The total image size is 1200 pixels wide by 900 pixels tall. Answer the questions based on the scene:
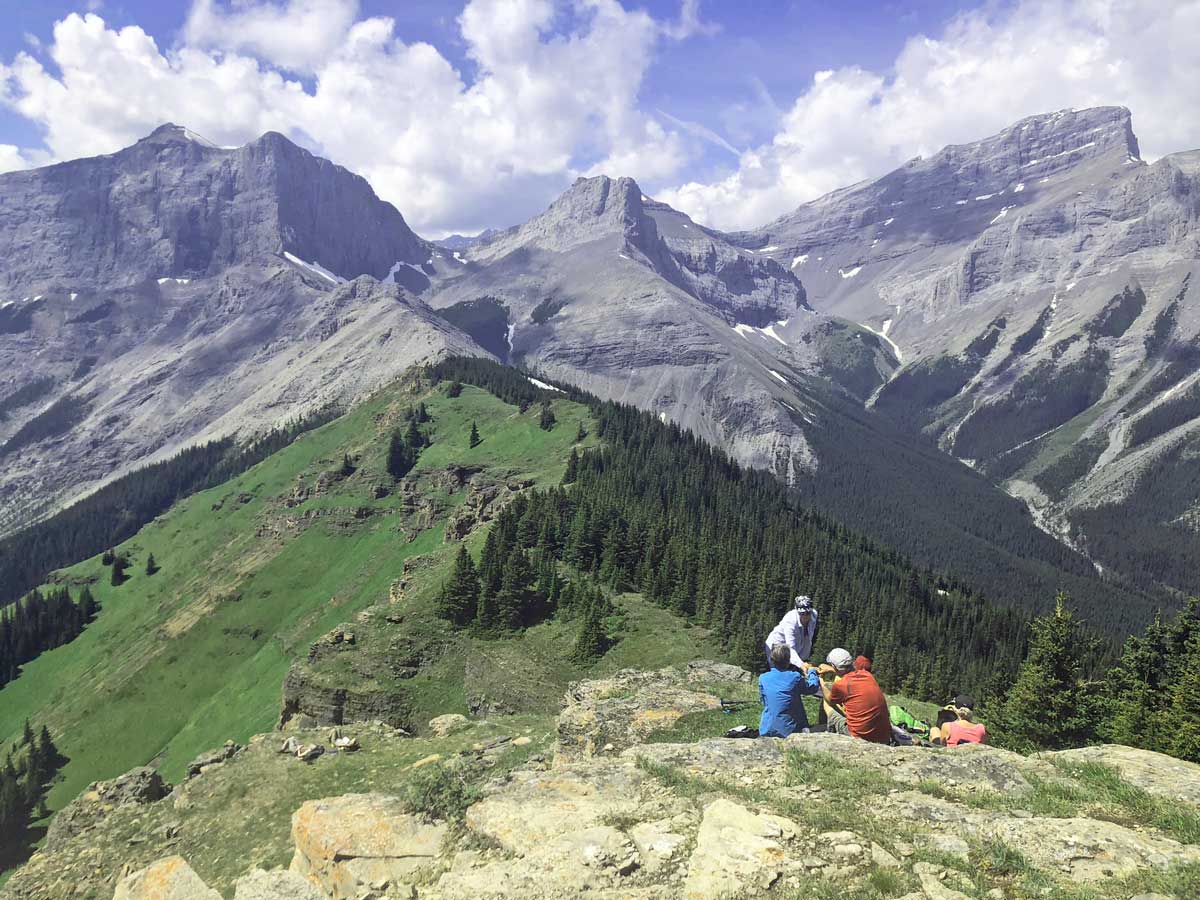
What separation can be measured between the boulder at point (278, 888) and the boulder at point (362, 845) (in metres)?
0.20

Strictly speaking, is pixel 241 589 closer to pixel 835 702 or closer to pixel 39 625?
pixel 39 625

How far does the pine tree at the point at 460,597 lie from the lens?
67781mm

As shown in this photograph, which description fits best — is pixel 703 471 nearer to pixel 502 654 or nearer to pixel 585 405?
pixel 585 405

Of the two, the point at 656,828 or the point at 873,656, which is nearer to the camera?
the point at 656,828

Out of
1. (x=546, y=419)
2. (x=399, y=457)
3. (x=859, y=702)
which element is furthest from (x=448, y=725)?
(x=399, y=457)

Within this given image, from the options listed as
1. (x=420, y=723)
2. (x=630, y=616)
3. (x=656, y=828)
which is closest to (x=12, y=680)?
(x=420, y=723)

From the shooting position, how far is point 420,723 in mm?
56531

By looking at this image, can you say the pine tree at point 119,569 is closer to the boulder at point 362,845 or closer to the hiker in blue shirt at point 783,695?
the boulder at point 362,845

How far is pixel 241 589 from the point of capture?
414 ft

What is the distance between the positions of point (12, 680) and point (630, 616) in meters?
141

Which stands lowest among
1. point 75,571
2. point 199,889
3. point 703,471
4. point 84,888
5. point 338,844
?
point 75,571

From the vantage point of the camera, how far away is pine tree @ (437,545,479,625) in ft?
222

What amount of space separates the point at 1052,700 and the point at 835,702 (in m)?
31.4

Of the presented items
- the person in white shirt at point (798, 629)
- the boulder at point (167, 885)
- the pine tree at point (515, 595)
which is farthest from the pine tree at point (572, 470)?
the boulder at point (167, 885)
